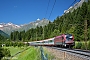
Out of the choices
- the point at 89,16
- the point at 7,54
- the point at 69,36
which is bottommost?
the point at 7,54

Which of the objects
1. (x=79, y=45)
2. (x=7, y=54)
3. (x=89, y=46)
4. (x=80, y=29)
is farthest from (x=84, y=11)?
(x=89, y=46)

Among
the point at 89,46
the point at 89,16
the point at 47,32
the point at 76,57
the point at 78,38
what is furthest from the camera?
the point at 47,32

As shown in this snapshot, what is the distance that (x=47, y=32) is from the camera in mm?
144500

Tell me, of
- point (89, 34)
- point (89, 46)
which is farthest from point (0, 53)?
point (89, 46)

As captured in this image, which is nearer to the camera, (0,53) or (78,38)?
(78,38)

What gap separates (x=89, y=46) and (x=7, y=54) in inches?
2298

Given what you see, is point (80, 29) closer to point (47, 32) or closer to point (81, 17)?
point (81, 17)

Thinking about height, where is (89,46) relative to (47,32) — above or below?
below

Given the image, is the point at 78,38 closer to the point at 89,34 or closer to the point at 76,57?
the point at 89,34

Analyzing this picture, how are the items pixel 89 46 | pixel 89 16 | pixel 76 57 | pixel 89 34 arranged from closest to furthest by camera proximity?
1. pixel 76 57
2. pixel 89 46
3. pixel 89 34
4. pixel 89 16

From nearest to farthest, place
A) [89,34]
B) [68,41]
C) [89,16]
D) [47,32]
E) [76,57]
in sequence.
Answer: [76,57]
[68,41]
[89,34]
[89,16]
[47,32]

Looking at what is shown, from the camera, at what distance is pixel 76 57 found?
44.9ft

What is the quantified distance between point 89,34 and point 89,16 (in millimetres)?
18293

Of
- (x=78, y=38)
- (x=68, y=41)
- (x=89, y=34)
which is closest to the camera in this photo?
(x=68, y=41)
